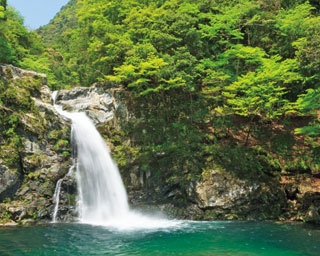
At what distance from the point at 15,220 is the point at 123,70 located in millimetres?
9054

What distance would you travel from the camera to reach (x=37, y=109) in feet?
52.5

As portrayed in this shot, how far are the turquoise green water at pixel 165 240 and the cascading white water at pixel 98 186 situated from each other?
4.37ft

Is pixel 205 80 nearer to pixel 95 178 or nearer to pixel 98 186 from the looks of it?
pixel 95 178

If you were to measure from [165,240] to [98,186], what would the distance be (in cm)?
555

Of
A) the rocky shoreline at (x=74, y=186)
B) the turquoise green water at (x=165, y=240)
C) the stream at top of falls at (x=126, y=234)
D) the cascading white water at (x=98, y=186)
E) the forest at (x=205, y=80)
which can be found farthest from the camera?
the forest at (x=205, y=80)

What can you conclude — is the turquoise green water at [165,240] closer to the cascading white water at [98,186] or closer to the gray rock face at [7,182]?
the cascading white water at [98,186]

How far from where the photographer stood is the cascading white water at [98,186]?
1464 centimetres

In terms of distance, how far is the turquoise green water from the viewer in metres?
9.89

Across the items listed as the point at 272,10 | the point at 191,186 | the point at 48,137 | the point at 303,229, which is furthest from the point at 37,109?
the point at 272,10

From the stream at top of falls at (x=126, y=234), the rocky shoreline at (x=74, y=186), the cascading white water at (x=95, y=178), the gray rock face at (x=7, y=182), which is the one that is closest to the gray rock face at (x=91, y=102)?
the rocky shoreline at (x=74, y=186)

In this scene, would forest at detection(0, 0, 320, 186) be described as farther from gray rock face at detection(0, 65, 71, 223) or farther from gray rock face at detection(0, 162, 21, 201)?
gray rock face at detection(0, 162, 21, 201)

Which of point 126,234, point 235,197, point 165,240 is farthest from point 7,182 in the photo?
point 235,197

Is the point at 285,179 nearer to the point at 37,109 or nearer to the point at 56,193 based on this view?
the point at 56,193

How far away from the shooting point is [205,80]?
62.2 ft
